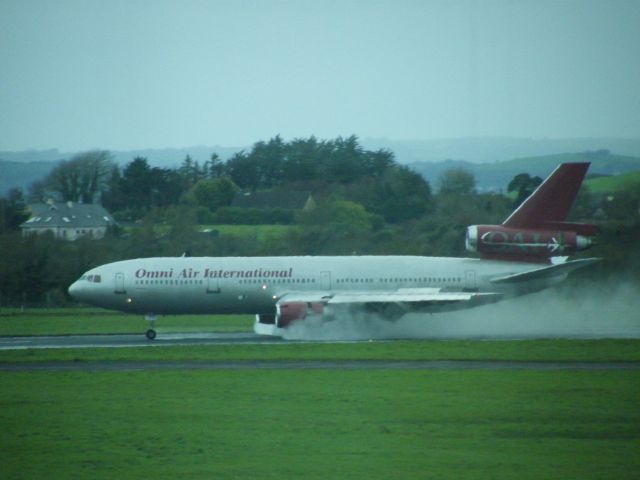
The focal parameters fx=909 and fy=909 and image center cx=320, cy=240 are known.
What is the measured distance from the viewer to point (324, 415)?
2039 cm

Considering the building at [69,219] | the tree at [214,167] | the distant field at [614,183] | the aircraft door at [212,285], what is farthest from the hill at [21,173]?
the distant field at [614,183]

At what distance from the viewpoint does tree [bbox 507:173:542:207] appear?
240ft

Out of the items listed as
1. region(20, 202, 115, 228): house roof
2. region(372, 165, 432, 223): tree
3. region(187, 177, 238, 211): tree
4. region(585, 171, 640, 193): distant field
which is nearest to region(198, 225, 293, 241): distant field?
region(20, 202, 115, 228): house roof

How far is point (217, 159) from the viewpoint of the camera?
149 m

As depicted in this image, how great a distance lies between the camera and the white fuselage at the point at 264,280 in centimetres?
4078

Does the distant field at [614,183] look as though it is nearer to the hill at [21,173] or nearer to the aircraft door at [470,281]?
the aircraft door at [470,281]

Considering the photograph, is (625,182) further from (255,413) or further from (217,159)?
(217,159)

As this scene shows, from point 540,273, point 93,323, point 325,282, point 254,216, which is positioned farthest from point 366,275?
point 254,216

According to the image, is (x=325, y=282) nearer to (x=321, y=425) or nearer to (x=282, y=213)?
(x=321, y=425)

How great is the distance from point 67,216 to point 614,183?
59966 millimetres

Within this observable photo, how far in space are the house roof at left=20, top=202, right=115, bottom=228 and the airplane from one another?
48.9 m

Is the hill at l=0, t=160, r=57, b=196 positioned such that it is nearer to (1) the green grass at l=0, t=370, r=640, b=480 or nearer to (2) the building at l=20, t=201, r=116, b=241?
(2) the building at l=20, t=201, r=116, b=241

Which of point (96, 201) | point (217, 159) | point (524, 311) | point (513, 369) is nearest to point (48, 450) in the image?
point (513, 369)

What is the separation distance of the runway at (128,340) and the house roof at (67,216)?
49231 mm
